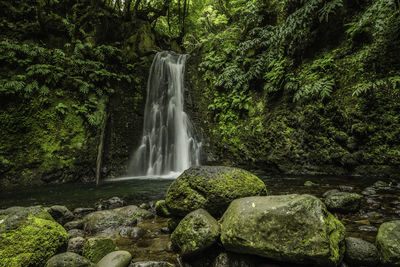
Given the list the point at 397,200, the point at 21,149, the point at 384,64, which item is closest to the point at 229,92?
the point at 384,64

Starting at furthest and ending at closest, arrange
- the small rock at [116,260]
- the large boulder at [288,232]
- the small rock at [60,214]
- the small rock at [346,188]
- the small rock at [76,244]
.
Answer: the small rock at [346,188]
the small rock at [60,214]
the small rock at [76,244]
the small rock at [116,260]
the large boulder at [288,232]

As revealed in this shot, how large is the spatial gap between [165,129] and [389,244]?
9.29 metres

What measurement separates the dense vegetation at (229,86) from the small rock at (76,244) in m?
5.95

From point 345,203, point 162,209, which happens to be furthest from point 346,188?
point 162,209

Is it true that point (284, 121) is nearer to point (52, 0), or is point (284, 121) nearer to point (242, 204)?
point (242, 204)

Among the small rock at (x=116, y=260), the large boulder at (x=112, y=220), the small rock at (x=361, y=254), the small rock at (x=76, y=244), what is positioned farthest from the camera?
the large boulder at (x=112, y=220)

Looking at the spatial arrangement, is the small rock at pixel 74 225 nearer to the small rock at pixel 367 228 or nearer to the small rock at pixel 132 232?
the small rock at pixel 132 232

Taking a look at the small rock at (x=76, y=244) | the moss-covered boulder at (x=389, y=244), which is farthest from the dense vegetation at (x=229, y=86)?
the small rock at (x=76, y=244)

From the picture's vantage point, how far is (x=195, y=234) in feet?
6.87

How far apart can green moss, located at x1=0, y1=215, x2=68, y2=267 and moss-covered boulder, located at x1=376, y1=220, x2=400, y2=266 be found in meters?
3.48

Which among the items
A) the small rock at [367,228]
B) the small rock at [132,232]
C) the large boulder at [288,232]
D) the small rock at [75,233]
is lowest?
the small rock at [75,233]

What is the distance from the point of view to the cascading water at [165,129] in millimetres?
9406

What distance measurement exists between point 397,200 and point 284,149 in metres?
3.35

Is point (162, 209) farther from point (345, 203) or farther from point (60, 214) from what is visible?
point (345, 203)
